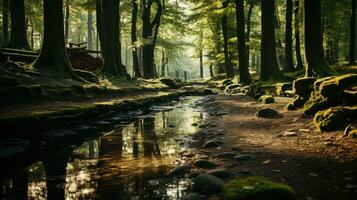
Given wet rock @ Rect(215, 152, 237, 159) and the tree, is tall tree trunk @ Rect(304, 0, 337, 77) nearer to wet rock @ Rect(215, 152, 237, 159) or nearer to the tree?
wet rock @ Rect(215, 152, 237, 159)

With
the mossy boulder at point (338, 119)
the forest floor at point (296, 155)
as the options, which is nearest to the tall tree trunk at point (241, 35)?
the forest floor at point (296, 155)

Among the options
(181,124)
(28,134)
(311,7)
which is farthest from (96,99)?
(311,7)

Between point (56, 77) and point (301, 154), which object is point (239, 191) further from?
point (56, 77)

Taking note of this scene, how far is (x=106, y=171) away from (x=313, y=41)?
33.9ft

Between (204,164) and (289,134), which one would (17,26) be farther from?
(204,164)

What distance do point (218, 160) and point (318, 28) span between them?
921 cm

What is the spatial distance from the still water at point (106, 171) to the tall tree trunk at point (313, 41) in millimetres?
6920

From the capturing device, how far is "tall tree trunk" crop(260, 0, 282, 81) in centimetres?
1744

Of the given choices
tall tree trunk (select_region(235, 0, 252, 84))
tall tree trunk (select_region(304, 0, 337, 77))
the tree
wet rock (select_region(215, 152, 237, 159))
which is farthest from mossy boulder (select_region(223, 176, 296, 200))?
the tree

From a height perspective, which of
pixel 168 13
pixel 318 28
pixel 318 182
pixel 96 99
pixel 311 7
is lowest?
pixel 318 182

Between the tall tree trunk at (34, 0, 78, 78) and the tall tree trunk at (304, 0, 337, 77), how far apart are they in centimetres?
949

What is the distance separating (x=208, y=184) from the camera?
415 centimetres

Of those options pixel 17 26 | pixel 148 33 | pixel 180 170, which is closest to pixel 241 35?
pixel 148 33

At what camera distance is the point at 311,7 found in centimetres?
1282
